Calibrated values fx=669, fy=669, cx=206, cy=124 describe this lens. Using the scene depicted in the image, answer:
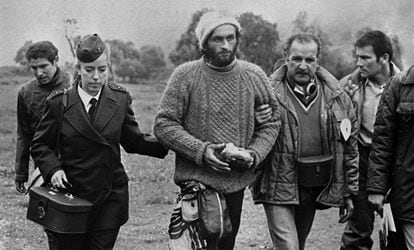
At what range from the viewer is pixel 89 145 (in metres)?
4.40

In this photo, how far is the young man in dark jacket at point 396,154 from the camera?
436 centimetres

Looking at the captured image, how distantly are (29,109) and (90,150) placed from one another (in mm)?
1457

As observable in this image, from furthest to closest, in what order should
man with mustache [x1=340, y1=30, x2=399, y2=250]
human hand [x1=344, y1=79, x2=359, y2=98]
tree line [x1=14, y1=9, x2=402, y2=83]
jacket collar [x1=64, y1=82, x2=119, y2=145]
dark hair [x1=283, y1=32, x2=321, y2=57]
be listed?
tree line [x1=14, y1=9, x2=402, y2=83], human hand [x1=344, y1=79, x2=359, y2=98], man with mustache [x1=340, y1=30, x2=399, y2=250], dark hair [x1=283, y1=32, x2=321, y2=57], jacket collar [x1=64, y1=82, x2=119, y2=145]

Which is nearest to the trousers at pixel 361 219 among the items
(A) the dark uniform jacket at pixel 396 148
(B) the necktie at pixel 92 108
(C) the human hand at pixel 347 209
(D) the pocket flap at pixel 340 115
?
(C) the human hand at pixel 347 209

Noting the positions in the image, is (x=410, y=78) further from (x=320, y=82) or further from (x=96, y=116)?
(x=96, y=116)

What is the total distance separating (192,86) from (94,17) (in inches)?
419

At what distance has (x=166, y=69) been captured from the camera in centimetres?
1541

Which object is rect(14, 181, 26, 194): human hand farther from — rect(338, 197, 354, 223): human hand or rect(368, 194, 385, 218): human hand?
rect(368, 194, 385, 218): human hand

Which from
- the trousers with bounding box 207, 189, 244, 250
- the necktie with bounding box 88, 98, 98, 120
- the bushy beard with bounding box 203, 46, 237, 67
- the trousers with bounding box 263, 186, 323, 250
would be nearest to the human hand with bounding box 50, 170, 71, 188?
the necktie with bounding box 88, 98, 98, 120

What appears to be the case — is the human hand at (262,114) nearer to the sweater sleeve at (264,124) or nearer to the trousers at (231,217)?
the sweater sleeve at (264,124)

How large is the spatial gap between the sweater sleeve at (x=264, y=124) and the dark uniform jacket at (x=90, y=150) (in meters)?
0.92

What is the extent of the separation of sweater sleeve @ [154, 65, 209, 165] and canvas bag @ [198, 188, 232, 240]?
240 millimetres

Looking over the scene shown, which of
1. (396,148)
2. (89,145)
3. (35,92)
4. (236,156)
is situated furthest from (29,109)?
(396,148)

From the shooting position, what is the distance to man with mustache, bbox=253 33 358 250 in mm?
4750
